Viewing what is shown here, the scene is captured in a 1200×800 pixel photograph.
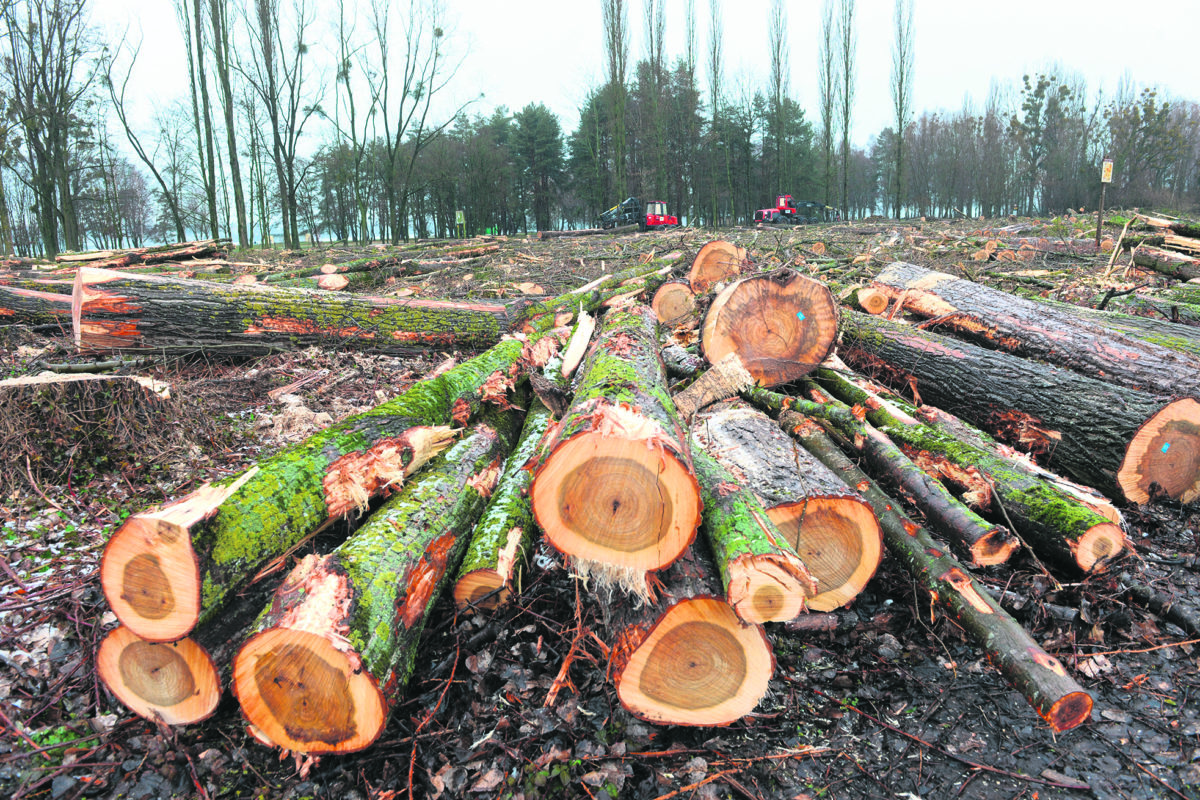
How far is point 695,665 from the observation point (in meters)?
1.99

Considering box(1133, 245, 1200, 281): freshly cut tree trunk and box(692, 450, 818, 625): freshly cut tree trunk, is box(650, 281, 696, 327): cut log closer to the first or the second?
box(692, 450, 818, 625): freshly cut tree trunk

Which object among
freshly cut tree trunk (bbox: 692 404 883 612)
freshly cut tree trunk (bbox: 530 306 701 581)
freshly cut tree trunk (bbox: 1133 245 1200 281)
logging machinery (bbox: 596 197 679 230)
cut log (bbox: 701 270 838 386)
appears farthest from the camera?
logging machinery (bbox: 596 197 679 230)

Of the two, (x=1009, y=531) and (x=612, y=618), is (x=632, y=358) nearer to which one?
(x=612, y=618)

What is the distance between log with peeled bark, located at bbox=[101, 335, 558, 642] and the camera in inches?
72.2

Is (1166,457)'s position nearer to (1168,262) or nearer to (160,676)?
(160,676)

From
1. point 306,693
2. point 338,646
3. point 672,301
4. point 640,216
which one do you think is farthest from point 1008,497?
point 640,216

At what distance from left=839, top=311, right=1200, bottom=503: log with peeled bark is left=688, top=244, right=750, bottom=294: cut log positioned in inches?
135

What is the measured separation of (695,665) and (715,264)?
21.4 ft

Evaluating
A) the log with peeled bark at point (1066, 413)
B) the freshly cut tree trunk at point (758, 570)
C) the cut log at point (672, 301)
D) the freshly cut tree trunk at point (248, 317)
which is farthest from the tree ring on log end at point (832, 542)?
the freshly cut tree trunk at point (248, 317)

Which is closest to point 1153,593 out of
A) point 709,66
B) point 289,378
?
point 289,378

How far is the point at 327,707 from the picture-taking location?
6.03 feet

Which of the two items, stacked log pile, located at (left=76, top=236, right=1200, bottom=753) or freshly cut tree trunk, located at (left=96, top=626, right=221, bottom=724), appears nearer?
stacked log pile, located at (left=76, top=236, right=1200, bottom=753)

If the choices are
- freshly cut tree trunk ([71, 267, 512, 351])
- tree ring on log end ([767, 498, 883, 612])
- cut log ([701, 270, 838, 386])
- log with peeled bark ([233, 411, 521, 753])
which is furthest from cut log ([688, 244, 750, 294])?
log with peeled bark ([233, 411, 521, 753])

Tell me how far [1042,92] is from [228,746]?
5328 cm
